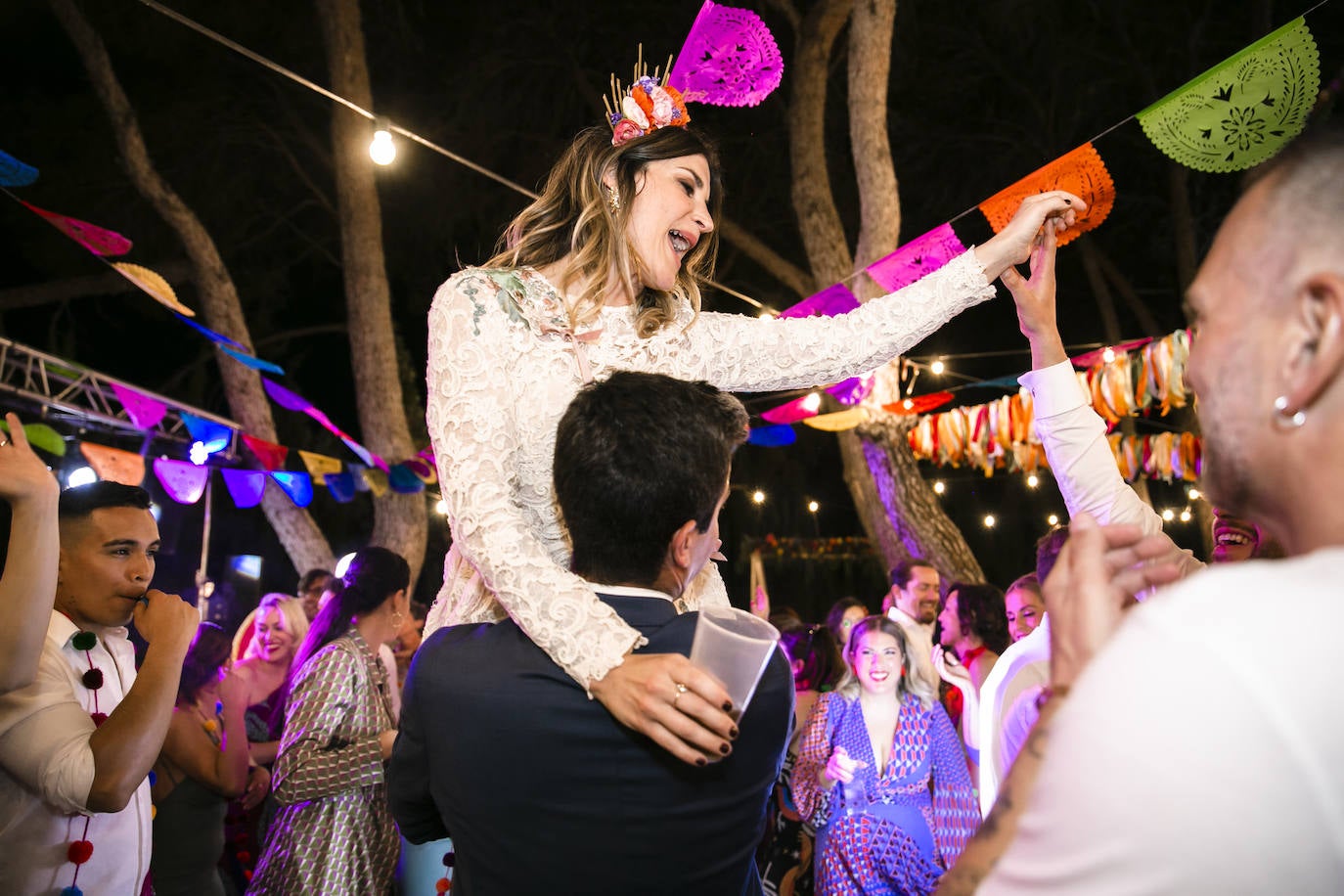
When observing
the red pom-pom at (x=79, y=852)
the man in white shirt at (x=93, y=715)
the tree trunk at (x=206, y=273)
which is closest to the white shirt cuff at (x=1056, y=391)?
the man in white shirt at (x=93, y=715)

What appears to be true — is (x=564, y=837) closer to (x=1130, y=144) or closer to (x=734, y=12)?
(x=734, y=12)

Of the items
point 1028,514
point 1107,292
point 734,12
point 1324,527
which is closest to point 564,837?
point 1324,527

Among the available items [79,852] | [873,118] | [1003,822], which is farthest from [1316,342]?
[873,118]

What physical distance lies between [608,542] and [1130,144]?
13547mm

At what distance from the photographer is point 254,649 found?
5.52 m

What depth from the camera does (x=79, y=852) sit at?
2.29 meters

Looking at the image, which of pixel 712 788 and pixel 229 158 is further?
pixel 229 158

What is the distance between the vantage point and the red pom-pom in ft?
7.50

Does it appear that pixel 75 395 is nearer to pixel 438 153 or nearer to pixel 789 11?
pixel 438 153

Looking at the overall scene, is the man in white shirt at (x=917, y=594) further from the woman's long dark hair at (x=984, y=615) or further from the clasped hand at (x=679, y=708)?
the clasped hand at (x=679, y=708)

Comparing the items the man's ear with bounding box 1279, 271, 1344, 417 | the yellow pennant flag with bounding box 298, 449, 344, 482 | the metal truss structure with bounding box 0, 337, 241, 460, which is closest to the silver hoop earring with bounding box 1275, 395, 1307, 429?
the man's ear with bounding box 1279, 271, 1344, 417

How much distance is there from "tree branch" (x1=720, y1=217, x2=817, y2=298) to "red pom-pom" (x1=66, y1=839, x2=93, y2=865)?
27.7 ft

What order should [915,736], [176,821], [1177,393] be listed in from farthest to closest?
[1177,393] → [915,736] → [176,821]

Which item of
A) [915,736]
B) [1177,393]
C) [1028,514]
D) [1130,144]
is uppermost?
[1130,144]
